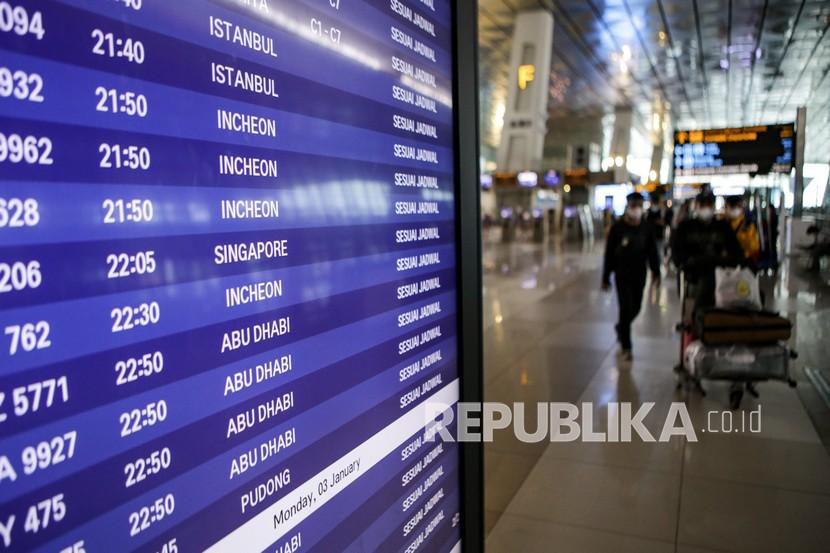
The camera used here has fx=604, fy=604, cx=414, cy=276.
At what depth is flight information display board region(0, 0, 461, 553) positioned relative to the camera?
0.86m

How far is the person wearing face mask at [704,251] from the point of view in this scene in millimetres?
6316

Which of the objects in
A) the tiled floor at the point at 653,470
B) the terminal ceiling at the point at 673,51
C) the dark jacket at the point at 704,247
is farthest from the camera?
the terminal ceiling at the point at 673,51

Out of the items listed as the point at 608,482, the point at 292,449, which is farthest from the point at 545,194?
the point at 292,449

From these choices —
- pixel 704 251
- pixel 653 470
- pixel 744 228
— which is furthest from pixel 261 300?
pixel 744 228

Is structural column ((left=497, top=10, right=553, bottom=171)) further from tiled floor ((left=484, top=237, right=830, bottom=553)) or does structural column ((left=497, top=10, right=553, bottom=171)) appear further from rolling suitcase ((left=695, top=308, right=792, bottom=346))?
rolling suitcase ((left=695, top=308, right=792, bottom=346))

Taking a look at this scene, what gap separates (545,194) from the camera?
43375 millimetres

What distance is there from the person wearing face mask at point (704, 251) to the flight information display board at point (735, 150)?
4293mm

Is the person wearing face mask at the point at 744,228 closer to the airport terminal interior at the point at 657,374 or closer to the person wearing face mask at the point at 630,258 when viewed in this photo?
the airport terminal interior at the point at 657,374

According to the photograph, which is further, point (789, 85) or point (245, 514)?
point (789, 85)

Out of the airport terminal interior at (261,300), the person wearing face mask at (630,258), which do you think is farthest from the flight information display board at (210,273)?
the person wearing face mask at (630,258)

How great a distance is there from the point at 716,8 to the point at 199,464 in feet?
75.5

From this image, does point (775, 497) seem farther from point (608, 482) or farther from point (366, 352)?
point (366, 352)

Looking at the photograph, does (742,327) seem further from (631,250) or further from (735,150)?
(735,150)

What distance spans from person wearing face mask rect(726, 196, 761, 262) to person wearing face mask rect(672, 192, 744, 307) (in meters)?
0.76
